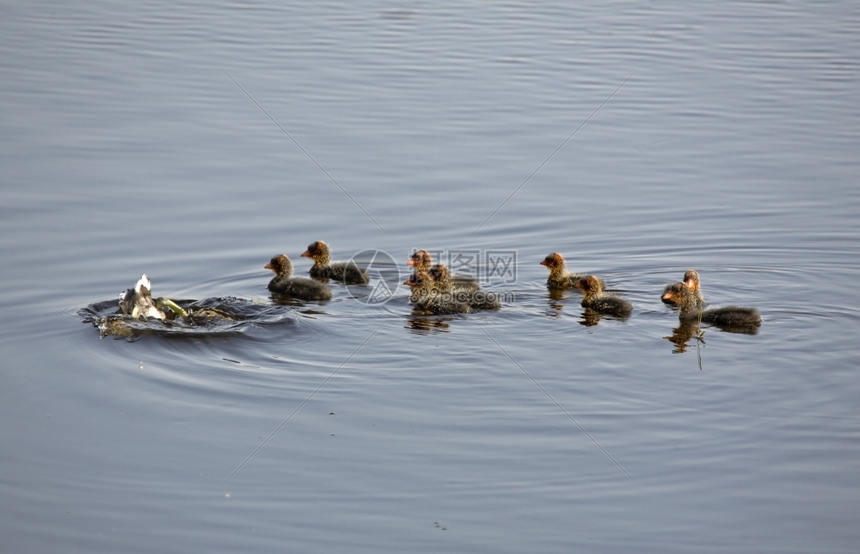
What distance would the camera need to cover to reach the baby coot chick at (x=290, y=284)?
891 cm

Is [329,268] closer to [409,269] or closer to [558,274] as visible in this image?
[409,269]

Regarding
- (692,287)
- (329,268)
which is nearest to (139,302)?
(329,268)

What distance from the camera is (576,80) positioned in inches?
578

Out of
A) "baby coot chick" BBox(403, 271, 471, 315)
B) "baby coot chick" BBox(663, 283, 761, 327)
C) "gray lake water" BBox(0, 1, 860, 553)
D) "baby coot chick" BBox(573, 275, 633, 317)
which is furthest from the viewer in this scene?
"baby coot chick" BBox(403, 271, 471, 315)

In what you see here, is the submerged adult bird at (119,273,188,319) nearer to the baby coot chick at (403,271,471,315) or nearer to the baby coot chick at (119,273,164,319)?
Answer: the baby coot chick at (119,273,164,319)

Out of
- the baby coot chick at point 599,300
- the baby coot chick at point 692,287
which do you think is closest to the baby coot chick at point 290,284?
the baby coot chick at point 599,300

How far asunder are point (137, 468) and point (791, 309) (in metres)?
5.22

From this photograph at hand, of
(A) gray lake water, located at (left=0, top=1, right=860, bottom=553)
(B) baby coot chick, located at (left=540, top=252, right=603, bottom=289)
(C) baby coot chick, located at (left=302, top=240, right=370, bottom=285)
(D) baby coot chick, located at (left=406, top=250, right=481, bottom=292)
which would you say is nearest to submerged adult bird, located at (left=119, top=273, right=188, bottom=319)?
(A) gray lake water, located at (left=0, top=1, right=860, bottom=553)

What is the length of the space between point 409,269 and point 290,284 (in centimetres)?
110

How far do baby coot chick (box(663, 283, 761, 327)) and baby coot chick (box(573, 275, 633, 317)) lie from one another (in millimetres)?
356

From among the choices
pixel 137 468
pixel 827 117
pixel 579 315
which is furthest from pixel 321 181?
pixel 827 117

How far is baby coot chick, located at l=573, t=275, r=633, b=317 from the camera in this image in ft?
27.3

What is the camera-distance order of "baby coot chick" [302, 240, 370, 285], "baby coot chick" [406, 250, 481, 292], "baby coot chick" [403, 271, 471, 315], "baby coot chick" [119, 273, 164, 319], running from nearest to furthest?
"baby coot chick" [119, 273, 164, 319] < "baby coot chick" [403, 271, 471, 315] < "baby coot chick" [406, 250, 481, 292] < "baby coot chick" [302, 240, 370, 285]

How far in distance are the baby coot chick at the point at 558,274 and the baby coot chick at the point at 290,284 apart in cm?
191
